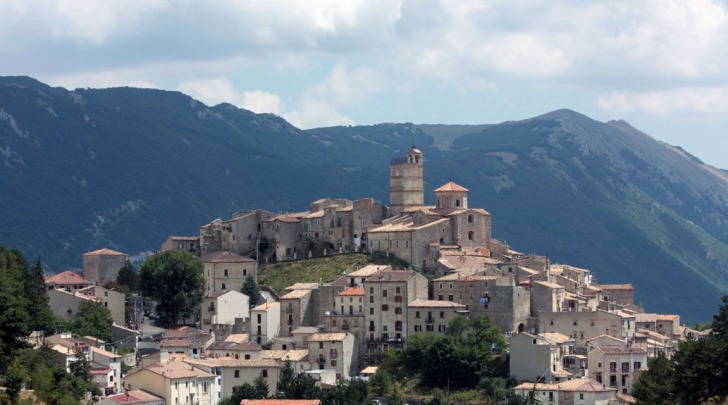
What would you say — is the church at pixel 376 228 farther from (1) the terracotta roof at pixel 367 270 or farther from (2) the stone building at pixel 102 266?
(2) the stone building at pixel 102 266

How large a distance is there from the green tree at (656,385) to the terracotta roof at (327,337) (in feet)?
60.1

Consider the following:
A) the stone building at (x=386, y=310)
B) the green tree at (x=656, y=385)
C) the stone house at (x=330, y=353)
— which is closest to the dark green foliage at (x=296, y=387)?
the stone house at (x=330, y=353)

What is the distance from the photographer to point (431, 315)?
103812mm

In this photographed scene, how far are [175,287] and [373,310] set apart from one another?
15.1 meters

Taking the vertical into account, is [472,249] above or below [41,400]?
above

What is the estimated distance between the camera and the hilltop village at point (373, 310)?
96.6 m

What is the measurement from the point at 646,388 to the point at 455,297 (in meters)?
20.3

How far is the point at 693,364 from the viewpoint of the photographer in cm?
8594

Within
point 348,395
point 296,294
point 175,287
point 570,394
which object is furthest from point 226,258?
point 570,394

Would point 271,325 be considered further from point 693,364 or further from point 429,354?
point 693,364

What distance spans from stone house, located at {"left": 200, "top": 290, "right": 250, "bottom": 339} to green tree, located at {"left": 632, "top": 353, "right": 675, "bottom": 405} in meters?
27.3

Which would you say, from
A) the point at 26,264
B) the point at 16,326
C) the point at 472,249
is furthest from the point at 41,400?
the point at 472,249

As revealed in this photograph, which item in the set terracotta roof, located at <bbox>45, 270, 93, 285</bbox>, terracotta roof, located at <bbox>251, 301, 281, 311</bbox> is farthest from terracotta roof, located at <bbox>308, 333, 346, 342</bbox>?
terracotta roof, located at <bbox>45, 270, 93, 285</bbox>

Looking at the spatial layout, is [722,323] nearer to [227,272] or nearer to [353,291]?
[353,291]
